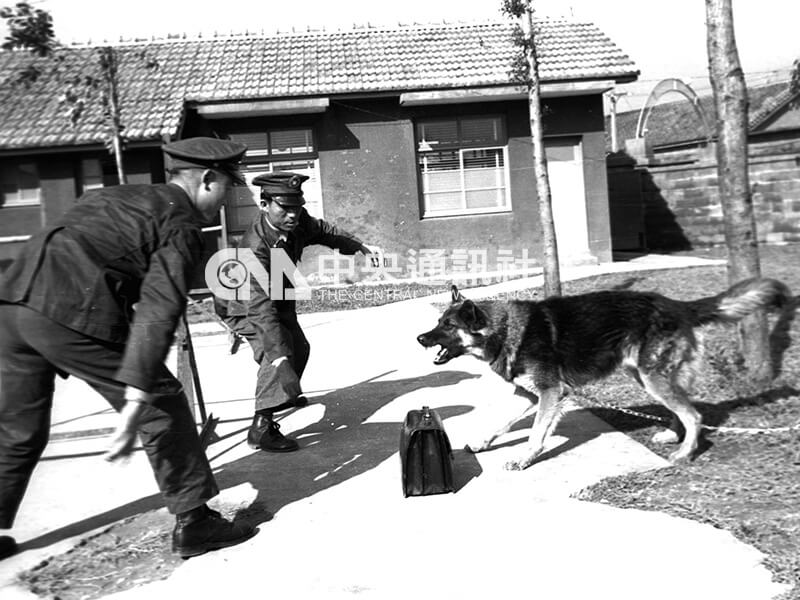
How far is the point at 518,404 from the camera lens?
6445mm

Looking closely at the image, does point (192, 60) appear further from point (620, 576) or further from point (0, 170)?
point (620, 576)

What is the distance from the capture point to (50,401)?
3873 millimetres

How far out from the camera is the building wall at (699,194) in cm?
1723

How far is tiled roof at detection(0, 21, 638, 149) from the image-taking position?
1559 centimetres

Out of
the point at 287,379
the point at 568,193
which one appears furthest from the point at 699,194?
the point at 287,379

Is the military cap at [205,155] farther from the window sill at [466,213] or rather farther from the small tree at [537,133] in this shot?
the window sill at [466,213]

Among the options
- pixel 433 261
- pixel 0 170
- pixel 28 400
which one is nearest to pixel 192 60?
pixel 0 170

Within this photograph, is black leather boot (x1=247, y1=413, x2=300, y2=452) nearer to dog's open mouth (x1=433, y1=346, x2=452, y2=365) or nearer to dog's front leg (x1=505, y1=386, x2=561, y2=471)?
dog's open mouth (x1=433, y1=346, x2=452, y2=365)

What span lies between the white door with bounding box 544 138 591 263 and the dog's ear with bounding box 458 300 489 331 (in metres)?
11.8

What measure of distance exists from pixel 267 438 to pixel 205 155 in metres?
2.55

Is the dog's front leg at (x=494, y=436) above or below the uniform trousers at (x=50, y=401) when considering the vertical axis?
below

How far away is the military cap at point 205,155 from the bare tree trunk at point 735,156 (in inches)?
165
